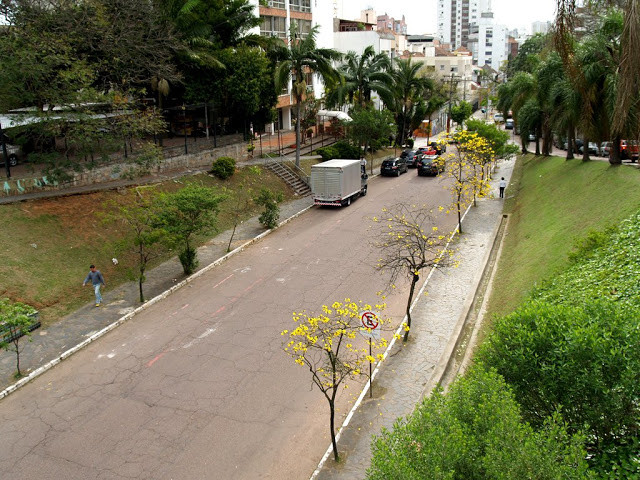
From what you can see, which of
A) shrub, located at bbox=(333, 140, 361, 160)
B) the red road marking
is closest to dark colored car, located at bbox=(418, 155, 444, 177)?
shrub, located at bbox=(333, 140, 361, 160)

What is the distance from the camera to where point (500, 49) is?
164 m

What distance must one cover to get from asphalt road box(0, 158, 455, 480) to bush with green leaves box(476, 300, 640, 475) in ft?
15.3

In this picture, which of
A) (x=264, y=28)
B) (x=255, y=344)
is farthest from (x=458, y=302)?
(x=264, y=28)

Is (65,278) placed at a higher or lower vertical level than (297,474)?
higher

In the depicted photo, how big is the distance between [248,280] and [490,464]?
1490cm

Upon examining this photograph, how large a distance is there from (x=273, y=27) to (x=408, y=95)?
15627 mm

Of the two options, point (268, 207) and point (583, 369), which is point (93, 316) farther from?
point (583, 369)

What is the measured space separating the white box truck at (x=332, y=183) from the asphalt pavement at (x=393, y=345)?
6.93 metres

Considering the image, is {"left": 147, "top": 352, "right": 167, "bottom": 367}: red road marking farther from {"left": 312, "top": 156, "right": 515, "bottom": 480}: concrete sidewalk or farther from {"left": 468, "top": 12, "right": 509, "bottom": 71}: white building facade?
{"left": 468, "top": 12, "right": 509, "bottom": 71}: white building facade

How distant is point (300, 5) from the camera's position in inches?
2015

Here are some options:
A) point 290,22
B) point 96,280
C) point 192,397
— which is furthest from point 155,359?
point 290,22

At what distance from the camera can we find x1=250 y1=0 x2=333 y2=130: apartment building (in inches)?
1843

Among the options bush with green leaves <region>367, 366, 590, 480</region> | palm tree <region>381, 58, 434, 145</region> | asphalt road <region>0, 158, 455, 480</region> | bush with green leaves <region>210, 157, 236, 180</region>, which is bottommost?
asphalt road <region>0, 158, 455, 480</region>

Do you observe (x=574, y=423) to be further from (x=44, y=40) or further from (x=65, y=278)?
(x=44, y=40)
